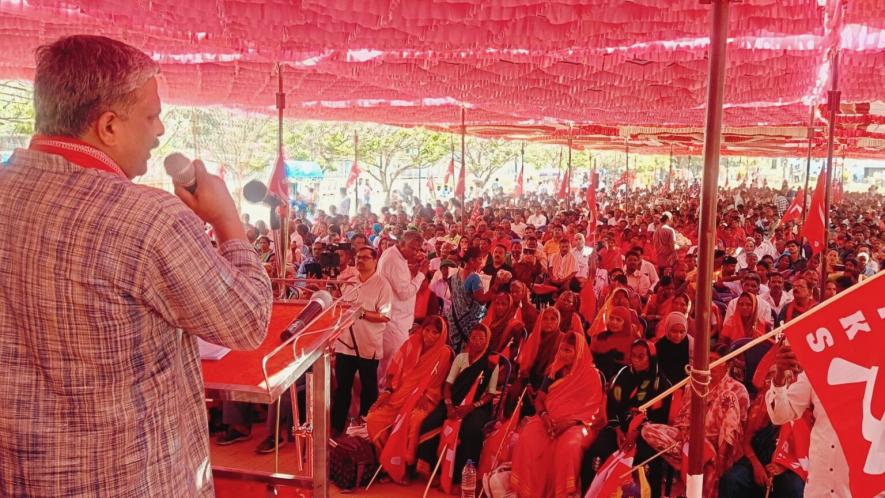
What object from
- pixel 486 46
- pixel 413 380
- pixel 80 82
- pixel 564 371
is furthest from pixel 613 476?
pixel 80 82

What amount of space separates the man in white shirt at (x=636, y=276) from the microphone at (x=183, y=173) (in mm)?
7352

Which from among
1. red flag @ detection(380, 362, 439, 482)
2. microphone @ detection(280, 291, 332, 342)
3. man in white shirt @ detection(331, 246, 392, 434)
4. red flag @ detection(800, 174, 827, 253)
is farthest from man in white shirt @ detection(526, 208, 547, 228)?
microphone @ detection(280, 291, 332, 342)

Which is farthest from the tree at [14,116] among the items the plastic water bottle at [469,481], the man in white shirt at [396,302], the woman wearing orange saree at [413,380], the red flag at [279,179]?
the plastic water bottle at [469,481]

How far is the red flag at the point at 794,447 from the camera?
4047 millimetres

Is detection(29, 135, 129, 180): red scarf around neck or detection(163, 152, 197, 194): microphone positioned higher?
detection(29, 135, 129, 180): red scarf around neck

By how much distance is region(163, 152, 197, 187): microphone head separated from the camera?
137 centimetres

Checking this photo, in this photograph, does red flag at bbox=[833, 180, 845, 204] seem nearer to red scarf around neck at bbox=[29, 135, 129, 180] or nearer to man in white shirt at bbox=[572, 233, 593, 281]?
man in white shirt at bbox=[572, 233, 593, 281]

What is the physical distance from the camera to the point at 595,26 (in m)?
4.93

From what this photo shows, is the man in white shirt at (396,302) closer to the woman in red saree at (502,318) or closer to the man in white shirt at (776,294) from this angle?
the woman in red saree at (502,318)

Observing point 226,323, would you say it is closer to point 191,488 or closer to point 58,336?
point 58,336

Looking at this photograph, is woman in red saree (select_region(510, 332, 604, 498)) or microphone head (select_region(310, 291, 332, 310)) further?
woman in red saree (select_region(510, 332, 604, 498))

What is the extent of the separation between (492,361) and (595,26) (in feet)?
8.52

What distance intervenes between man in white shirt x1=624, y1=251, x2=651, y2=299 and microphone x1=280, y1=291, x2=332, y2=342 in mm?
6657

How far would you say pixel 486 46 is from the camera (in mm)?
5363
